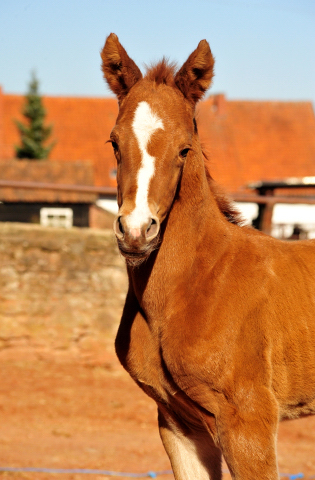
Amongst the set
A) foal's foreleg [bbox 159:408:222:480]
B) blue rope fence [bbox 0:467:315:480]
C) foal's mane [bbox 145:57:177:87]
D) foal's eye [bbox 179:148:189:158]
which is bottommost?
blue rope fence [bbox 0:467:315:480]

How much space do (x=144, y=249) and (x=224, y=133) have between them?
85.8 feet

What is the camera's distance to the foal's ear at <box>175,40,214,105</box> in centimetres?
270

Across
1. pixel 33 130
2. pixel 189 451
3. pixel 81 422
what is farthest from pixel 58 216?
pixel 33 130

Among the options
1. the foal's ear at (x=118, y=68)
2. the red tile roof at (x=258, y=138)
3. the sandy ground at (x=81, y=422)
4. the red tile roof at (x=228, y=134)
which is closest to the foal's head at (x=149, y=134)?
the foal's ear at (x=118, y=68)

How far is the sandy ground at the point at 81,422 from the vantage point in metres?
4.55

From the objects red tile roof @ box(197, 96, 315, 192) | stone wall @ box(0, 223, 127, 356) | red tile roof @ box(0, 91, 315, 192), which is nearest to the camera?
stone wall @ box(0, 223, 127, 356)

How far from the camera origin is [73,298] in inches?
267

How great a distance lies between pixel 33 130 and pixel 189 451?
25936 millimetres

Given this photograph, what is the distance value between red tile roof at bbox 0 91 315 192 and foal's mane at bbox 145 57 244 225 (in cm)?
2127

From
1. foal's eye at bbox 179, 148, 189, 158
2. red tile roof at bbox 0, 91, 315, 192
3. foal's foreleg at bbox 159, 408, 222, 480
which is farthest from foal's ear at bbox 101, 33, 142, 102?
red tile roof at bbox 0, 91, 315, 192

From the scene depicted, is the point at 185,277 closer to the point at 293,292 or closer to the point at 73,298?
the point at 293,292

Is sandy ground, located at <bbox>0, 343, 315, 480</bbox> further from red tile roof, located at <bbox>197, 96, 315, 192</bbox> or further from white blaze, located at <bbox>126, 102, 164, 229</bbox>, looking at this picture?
red tile roof, located at <bbox>197, 96, 315, 192</bbox>

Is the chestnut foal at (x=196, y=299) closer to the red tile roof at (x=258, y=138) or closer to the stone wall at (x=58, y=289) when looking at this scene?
the stone wall at (x=58, y=289)

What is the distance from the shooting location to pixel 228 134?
27641mm
